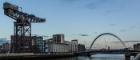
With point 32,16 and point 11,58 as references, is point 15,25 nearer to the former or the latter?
point 32,16

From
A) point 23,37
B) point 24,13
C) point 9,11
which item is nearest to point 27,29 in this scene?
point 23,37

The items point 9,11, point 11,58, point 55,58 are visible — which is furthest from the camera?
point 55,58

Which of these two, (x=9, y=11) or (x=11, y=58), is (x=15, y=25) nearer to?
(x=9, y=11)

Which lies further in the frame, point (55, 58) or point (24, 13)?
point (55, 58)

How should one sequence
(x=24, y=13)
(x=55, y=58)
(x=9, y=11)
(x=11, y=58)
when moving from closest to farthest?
(x=11, y=58) < (x=9, y=11) < (x=24, y=13) < (x=55, y=58)

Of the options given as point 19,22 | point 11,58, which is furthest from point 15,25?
point 11,58

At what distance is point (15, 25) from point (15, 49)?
8866 mm

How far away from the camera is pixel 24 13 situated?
108m

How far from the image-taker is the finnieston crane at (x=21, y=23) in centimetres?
9981

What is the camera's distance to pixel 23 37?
381 ft

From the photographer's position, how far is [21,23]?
110 m

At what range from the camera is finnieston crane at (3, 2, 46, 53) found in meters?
99.8

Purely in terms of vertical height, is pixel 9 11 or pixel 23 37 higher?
pixel 9 11

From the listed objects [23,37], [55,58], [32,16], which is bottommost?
[55,58]
